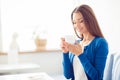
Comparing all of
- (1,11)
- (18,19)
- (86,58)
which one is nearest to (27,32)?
(18,19)

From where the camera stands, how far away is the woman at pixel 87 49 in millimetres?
1292

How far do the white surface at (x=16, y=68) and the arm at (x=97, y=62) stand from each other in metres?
1.11

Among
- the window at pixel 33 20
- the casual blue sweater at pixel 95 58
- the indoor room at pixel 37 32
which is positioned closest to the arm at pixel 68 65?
the casual blue sweater at pixel 95 58

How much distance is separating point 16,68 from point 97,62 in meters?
1.16

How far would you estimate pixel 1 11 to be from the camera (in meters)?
2.62

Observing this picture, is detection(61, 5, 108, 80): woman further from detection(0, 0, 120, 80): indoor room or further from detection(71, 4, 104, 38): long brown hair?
detection(0, 0, 120, 80): indoor room

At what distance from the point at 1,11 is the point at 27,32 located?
370mm

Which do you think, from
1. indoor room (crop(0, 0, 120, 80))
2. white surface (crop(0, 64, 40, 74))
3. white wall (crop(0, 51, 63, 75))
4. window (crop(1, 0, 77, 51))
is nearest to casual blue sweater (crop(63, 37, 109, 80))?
indoor room (crop(0, 0, 120, 80))

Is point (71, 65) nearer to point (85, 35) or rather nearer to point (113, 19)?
point (85, 35)

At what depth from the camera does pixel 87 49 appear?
136 centimetres

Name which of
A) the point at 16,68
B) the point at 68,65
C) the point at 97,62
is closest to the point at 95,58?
the point at 97,62

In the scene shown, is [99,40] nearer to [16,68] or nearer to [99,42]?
[99,42]

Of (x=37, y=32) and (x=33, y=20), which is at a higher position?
(x=33, y=20)

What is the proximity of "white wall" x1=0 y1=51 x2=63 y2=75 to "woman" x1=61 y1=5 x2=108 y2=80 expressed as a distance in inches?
45.7
